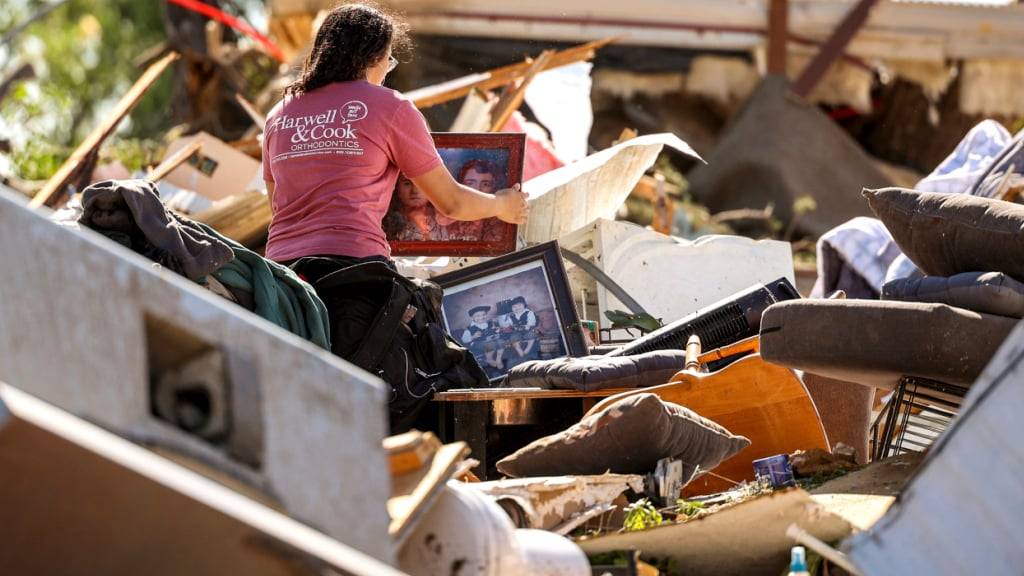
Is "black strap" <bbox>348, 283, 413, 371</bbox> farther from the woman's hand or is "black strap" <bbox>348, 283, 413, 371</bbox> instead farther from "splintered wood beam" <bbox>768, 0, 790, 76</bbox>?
"splintered wood beam" <bbox>768, 0, 790, 76</bbox>

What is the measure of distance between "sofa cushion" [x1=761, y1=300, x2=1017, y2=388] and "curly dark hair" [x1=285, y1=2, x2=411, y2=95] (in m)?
1.77

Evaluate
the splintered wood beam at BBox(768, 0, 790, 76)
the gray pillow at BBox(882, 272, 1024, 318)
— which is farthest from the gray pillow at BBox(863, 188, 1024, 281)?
the splintered wood beam at BBox(768, 0, 790, 76)

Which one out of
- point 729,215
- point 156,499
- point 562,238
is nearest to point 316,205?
point 562,238

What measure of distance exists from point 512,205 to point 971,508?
279cm

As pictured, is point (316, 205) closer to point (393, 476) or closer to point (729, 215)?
point (393, 476)

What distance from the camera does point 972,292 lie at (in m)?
4.14

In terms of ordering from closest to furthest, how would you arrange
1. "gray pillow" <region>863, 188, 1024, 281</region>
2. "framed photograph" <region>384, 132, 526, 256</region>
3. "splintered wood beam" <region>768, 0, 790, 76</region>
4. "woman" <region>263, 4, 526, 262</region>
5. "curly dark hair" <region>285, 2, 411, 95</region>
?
"gray pillow" <region>863, 188, 1024, 281</region>, "woman" <region>263, 4, 526, 262</region>, "curly dark hair" <region>285, 2, 411, 95</region>, "framed photograph" <region>384, 132, 526, 256</region>, "splintered wood beam" <region>768, 0, 790, 76</region>

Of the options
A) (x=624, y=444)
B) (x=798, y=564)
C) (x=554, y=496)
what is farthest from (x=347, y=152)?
(x=798, y=564)

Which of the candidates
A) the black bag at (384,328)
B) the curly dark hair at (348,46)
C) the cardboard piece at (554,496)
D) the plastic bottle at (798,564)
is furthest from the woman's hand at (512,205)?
the plastic bottle at (798,564)

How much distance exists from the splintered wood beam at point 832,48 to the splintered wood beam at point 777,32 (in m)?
0.24

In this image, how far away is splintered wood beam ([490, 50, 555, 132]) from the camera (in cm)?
790

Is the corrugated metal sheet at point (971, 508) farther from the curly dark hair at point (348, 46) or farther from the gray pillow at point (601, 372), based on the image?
the curly dark hair at point (348, 46)

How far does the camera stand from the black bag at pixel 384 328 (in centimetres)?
503

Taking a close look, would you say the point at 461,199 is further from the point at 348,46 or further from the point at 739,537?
the point at 739,537
